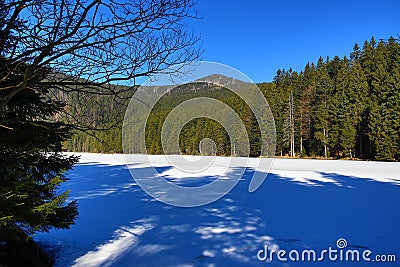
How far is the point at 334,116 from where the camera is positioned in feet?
90.5

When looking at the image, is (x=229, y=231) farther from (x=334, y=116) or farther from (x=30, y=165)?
(x=334, y=116)

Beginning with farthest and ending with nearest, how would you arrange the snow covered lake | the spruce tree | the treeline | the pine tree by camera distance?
the pine tree, the treeline, the snow covered lake, the spruce tree

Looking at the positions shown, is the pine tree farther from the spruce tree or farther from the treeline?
the spruce tree

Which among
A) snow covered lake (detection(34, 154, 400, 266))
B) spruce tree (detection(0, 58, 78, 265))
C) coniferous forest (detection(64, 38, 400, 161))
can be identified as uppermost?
coniferous forest (detection(64, 38, 400, 161))

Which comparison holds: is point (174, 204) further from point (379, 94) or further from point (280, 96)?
point (280, 96)

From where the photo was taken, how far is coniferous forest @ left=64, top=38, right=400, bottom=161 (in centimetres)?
2250

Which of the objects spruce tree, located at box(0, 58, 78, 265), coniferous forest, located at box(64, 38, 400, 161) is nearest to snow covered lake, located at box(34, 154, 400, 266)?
spruce tree, located at box(0, 58, 78, 265)

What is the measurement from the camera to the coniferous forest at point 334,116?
886 inches

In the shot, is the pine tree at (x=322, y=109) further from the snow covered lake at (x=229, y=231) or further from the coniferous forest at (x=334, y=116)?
the snow covered lake at (x=229, y=231)

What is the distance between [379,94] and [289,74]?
17662mm

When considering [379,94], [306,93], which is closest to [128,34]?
[379,94]

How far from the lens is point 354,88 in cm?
2658

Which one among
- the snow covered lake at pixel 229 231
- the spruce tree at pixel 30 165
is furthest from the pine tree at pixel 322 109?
the spruce tree at pixel 30 165

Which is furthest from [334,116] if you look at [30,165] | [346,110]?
[30,165]
